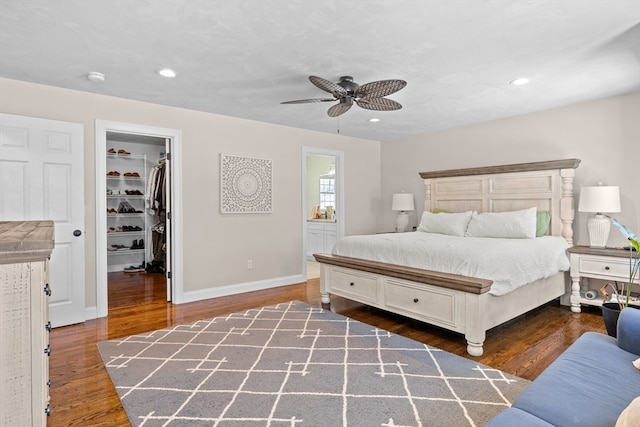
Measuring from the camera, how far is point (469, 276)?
2.86m

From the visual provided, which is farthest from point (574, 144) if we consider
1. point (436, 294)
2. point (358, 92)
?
point (358, 92)

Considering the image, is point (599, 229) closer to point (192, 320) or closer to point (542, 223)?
point (542, 223)

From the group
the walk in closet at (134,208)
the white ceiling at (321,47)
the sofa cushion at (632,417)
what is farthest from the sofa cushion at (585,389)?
the walk in closet at (134,208)

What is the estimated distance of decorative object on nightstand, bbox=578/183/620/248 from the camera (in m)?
3.55

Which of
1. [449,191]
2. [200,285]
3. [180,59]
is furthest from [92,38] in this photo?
[449,191]

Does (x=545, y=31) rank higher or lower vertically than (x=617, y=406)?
higher

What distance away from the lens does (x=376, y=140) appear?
20.6 ft

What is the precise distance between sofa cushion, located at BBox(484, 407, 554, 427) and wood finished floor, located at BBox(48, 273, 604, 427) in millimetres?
1458

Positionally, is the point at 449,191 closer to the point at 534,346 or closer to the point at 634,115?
the point at 634,115

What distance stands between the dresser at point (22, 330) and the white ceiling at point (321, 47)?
167 centimetres

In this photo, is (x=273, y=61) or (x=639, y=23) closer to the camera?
(x=639, y=23)

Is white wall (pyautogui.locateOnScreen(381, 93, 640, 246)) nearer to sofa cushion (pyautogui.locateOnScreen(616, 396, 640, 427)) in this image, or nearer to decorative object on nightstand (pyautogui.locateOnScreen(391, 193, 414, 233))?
decorative object on nightstand (pyautogui.locateOnScreen(391, 193, 414, 233))

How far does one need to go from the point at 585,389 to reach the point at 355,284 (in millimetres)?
2537

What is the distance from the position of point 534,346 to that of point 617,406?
1.86 meters
